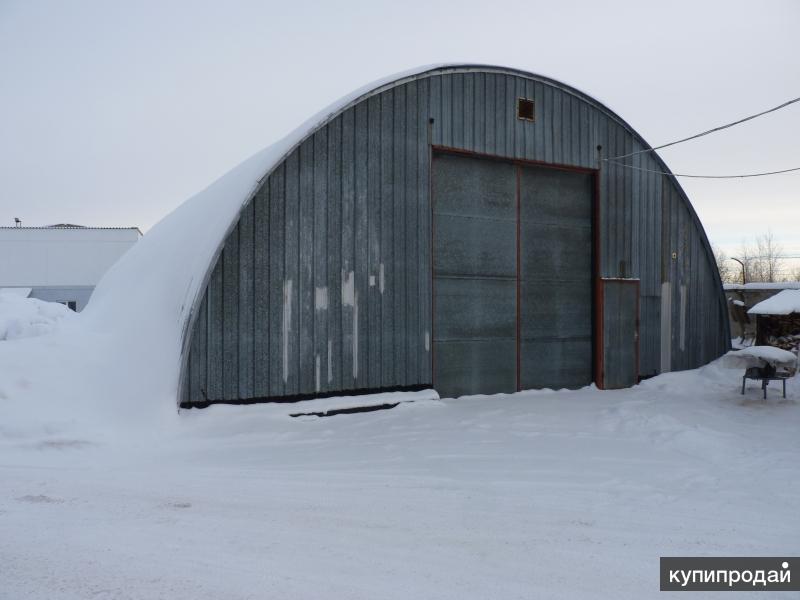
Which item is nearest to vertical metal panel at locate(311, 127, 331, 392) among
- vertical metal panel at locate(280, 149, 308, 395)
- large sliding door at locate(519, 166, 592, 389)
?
vertical metal panel at locate(280, 149, 308, 395)

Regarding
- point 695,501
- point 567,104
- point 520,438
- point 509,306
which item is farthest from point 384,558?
point 567,104

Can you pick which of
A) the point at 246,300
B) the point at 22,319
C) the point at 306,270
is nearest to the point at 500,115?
the point at 306,270

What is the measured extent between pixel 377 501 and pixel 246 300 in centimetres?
431

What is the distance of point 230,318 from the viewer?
859 centimetres

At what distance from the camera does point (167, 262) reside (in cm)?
1115

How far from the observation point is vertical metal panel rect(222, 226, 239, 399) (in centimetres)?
852

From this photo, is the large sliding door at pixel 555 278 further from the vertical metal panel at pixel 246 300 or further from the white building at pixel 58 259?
the white building at pixel 58 259

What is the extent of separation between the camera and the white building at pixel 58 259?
33.0 meters

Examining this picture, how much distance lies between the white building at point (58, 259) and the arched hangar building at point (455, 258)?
27.9m

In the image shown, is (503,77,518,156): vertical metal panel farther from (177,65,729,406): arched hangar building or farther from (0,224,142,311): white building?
(0,224,142,311): white building

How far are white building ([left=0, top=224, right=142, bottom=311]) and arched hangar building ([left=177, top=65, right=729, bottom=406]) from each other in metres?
27.9

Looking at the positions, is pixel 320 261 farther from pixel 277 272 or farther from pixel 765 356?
pixel 765 356

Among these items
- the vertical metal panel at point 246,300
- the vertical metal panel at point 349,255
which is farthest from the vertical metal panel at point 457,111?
the vertical metal panel at point 246,300

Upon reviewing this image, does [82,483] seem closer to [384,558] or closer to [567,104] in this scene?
[384,558]
